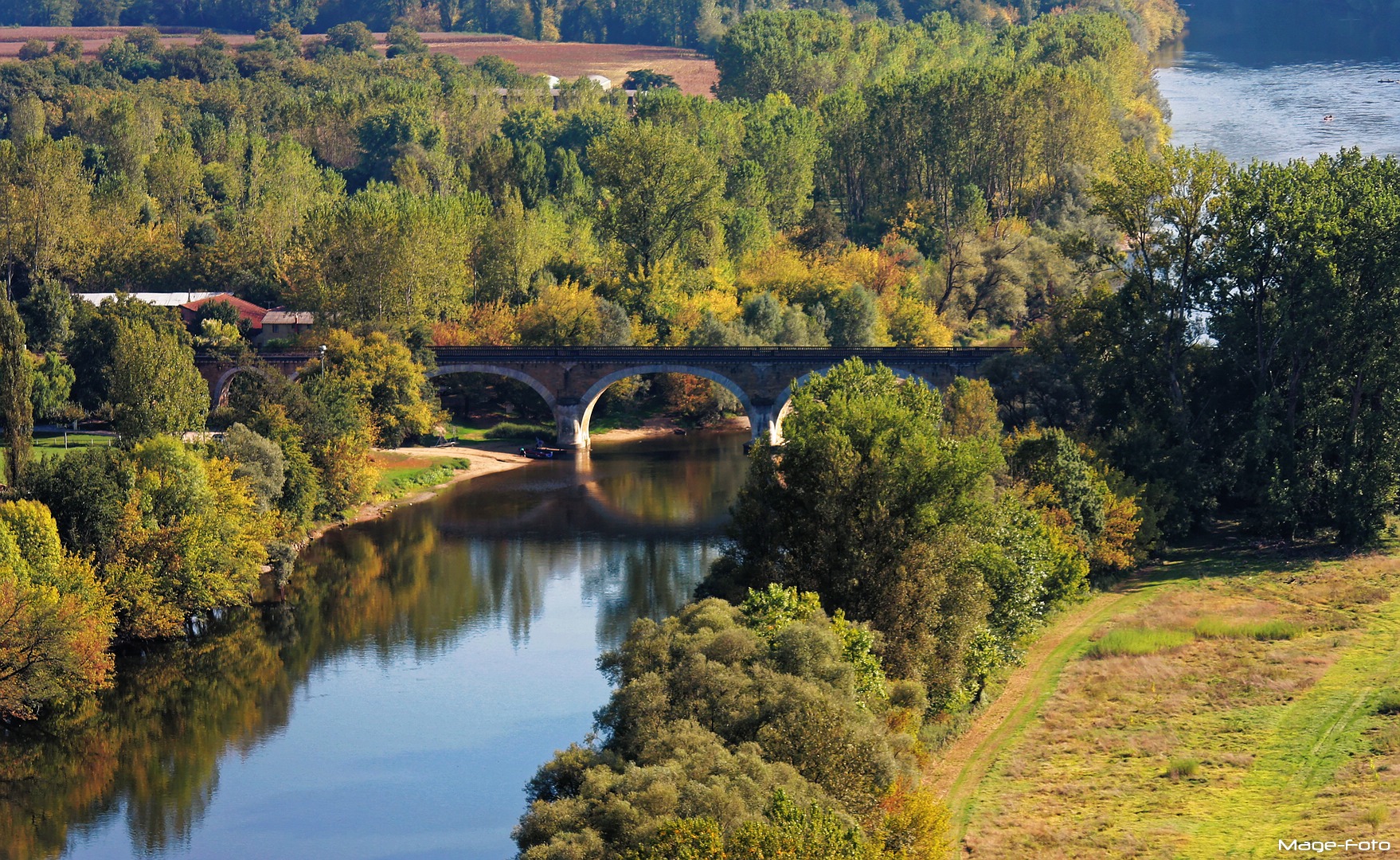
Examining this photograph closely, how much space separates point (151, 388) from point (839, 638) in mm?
36395

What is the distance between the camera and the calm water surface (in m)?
47.9

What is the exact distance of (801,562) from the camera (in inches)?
2099

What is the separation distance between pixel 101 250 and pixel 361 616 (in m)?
61.7

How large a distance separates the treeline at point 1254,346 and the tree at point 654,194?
40414 mm

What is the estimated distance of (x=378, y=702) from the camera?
5700 cm

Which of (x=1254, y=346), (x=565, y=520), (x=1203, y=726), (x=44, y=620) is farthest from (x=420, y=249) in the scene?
(x=1203, y=726)

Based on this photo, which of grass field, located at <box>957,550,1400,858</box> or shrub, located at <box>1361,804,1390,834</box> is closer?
shrub, located at <box>1361,804,1390,834</box>

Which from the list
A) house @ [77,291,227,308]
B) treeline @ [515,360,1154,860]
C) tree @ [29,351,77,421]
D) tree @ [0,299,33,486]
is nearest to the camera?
treeline @ [515,360,1154,860]

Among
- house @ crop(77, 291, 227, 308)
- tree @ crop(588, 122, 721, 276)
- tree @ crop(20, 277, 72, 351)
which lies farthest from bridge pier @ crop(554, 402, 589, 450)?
tree @ crop(20, 277, 72, 351)

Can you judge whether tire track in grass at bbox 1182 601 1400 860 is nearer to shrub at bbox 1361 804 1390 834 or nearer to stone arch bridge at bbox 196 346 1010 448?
shrub at bbox 1361 804 1390 834

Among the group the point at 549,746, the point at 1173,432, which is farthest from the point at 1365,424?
the point at 549,746

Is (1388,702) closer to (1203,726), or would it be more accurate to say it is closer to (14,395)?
(1203,726)

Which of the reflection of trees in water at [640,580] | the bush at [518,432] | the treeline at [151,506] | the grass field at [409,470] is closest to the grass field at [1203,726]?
the reflection of trees in water at [640,580]

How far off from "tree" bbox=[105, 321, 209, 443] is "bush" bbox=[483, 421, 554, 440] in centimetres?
2912
